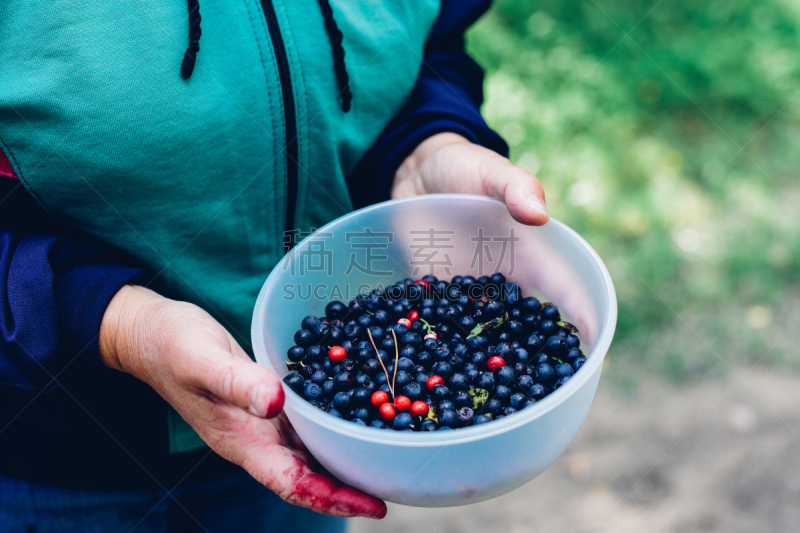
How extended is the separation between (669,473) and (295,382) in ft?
5.04

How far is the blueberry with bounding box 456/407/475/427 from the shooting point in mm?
1076

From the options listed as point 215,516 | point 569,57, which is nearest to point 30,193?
point 215,516

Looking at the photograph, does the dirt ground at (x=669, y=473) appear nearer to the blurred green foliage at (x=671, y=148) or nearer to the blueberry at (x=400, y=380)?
the blurred green foliage at (x=671, y=148)

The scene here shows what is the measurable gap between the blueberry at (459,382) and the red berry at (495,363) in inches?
3.1

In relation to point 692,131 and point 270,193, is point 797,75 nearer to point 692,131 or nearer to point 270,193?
point 692,131

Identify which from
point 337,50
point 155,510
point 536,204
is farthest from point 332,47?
point 155,510

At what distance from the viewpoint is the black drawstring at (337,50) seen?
3.85 ft

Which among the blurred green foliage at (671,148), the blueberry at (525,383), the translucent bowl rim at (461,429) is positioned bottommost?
the blurred green foliage at (671,148)

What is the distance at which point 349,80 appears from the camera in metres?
1.24

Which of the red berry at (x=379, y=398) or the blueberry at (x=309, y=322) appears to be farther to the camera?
the blueberry at (x=309, y=322)

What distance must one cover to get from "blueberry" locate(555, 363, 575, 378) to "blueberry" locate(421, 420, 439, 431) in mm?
269

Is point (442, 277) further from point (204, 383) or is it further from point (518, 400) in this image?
point (204, 383)

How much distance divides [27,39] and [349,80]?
583 mm

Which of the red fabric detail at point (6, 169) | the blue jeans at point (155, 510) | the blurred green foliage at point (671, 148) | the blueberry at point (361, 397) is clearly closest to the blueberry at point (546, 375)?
the blueberry at point (361, 397)
